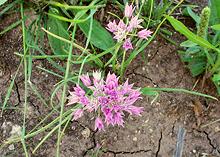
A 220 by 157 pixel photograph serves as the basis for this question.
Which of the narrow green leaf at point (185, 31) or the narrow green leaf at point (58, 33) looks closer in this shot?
the narrow green leaf at point (185, 31)

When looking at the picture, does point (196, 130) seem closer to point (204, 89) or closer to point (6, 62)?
point (204, 89)

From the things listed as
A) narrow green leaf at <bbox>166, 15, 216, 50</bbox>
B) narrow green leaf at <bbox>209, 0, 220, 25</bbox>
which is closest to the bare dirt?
narrow green leaf at <bbox>209, 0, 220, 25</bbox>

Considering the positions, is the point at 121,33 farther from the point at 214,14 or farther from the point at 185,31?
the point at 214,14

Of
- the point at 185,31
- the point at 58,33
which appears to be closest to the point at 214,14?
the point at 185,31

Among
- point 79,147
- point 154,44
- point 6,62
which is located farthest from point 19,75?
point 154,44

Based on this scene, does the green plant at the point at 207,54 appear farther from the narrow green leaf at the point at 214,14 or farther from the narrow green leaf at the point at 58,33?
the narrow green leaf at the point at 58,33

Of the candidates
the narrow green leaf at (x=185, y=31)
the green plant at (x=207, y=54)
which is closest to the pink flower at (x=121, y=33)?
the narrow green leaf at (x=185, y=31)

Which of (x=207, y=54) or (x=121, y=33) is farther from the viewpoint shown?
(x=207, y=54)

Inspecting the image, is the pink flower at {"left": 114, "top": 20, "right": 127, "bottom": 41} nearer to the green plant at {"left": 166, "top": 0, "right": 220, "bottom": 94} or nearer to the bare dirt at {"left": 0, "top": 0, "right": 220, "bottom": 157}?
the green plant at {"left": 166, "top": 0, "right": 220, "bottom": 94}
